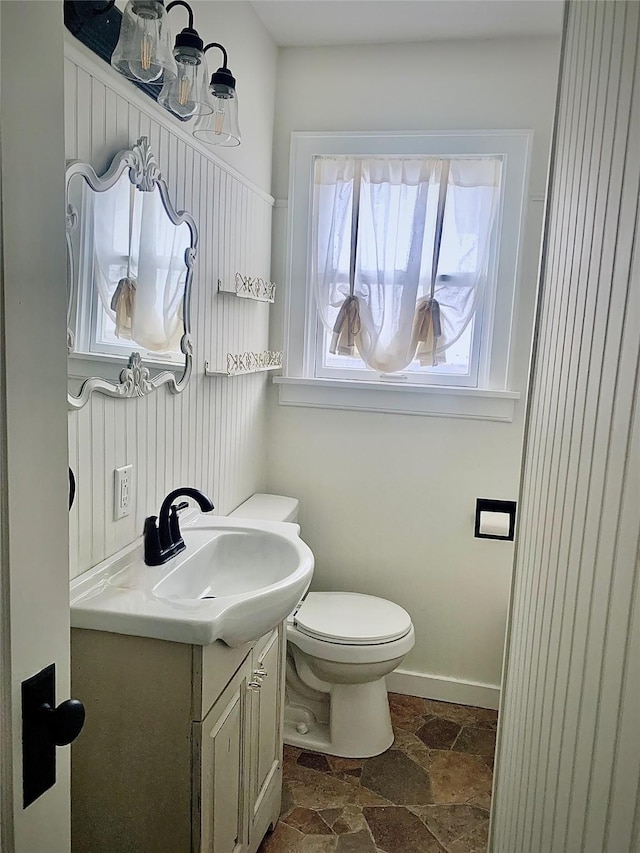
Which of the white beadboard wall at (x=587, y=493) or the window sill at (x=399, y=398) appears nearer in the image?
the white beadboard wall at (x=587, y=493)

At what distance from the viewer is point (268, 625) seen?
5.16ft

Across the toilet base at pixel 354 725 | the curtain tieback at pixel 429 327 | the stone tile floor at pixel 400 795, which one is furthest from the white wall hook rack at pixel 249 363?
the stone tile floor at pixel 400 795

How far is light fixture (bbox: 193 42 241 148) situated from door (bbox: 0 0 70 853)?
1031 millimetres

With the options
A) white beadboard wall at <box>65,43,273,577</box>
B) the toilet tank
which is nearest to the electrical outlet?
white beadboard wall at <box>65,43,273,577</box>

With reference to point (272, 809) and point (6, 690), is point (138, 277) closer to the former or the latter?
point (6, 690)

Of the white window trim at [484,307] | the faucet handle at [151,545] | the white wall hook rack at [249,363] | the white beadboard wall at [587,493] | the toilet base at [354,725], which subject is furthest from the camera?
the white window trim at [484,307]

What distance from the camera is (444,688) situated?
283cm

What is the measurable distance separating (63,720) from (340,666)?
63.8 inches

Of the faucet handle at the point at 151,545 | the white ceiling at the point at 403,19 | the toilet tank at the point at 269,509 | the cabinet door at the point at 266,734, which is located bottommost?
the cabinet door at the point at 266,734

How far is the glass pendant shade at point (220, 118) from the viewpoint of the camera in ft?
5.57

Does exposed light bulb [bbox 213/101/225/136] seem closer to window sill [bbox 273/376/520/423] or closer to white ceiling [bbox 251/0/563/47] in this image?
white ceiling [bbox 251/0/563/47]

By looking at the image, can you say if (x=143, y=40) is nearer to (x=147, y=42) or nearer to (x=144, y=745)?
(x=147, y=42)

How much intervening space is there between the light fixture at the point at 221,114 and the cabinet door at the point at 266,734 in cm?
138

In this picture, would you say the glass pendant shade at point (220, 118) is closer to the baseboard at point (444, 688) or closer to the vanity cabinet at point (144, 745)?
the vanity cabinet at point (144, 745)
